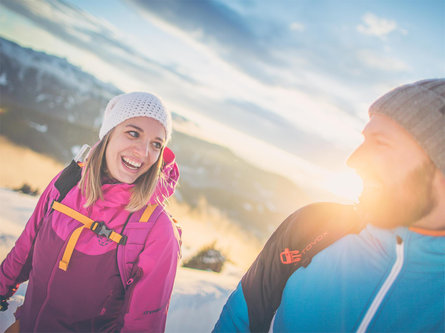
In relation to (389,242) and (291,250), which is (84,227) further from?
(389,242)

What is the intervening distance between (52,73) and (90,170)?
61.4 metres

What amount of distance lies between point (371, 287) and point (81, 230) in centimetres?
204

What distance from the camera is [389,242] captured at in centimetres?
130

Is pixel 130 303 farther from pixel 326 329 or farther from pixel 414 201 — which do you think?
pixel 414 201

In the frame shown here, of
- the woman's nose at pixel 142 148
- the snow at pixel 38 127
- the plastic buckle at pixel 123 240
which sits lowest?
the plastic buckle at pixel 123 240

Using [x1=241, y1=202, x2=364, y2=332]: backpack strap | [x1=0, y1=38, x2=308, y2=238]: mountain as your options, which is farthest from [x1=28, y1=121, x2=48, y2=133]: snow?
[x1=241, y1=202, x2=364, y2=332]: backpack strap

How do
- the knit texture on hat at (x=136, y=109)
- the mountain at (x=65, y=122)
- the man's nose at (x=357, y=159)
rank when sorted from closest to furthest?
the man's nose at (x=357, y=159) → the knit texture on hat at (x=136, y=109) → the mountain at (x=65, y=122)

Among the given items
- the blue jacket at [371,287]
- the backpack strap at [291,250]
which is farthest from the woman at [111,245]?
the blue jacket at [371,287]

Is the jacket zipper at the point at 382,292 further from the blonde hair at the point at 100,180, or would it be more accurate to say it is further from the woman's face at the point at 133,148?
the woman's face at the point at 133,148

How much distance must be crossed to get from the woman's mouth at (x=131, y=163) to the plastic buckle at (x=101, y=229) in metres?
0.51

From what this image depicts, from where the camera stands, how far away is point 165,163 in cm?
231

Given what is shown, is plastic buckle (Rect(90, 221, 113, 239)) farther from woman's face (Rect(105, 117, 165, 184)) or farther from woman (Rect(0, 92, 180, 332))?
woman's face (Rect(105, 117, 165, 184))

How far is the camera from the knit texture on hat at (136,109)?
200 cm

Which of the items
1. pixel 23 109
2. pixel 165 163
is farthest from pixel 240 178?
pixel 165 163
